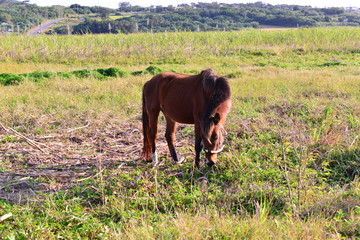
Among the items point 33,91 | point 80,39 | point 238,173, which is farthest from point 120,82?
point 80,39

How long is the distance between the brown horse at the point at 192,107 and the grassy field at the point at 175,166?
16.7 inches

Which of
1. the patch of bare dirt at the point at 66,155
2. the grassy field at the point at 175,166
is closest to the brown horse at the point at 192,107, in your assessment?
the grassy field at the point at 175,166

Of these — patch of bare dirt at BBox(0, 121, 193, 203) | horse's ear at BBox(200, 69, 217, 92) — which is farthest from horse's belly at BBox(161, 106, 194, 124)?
patch of bare dirt at BBox(0, 121, 193, 203)

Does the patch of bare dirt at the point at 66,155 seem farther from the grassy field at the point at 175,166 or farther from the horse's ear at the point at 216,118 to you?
the horse's ear at the point at 216,118

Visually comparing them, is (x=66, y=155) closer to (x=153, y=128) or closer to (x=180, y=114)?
(x=153, y=128)

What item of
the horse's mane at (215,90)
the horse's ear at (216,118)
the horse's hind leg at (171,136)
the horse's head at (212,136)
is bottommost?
the horse's hind leg at (171,136)

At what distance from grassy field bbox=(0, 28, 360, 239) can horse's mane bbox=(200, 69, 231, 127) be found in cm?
90

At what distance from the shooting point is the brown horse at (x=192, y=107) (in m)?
4.39

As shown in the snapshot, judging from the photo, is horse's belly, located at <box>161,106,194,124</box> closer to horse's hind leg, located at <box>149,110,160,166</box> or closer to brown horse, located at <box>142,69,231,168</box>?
brown horse, located at <box>142,69,231,168</box>

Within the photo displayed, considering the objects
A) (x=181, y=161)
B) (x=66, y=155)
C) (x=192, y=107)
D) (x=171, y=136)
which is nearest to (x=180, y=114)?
(x=192, y=107)

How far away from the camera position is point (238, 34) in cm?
2234

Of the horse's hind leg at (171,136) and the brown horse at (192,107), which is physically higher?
the brown horse at (192,107)

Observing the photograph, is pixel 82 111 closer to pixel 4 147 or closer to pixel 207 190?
pixel 4 147

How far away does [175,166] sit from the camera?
5398 mm
